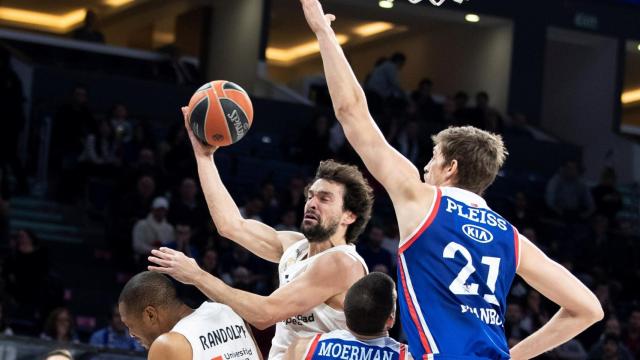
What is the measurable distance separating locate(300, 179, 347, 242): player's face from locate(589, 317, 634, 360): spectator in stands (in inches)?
320

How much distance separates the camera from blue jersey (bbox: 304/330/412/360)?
5.49 m

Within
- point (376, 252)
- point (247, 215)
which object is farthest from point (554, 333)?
point (247, 215)

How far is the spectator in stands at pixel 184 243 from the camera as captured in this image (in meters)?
13.6

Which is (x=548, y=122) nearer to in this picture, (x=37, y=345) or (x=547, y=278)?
(x=37, y=345)

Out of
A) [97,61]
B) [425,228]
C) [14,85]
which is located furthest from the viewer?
[97,61]

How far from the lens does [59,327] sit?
1187 centimetres

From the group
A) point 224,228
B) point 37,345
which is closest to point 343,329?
point 224,228

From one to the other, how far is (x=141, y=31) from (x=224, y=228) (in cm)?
2034

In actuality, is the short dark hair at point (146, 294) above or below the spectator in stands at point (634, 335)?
above

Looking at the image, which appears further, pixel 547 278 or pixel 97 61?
pixel 97 61

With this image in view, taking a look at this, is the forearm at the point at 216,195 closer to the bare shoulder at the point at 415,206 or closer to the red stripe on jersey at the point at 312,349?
the red stripe on jersey at the point at 312,349

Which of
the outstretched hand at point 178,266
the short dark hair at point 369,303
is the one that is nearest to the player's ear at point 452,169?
the short dark hair at point 369,303

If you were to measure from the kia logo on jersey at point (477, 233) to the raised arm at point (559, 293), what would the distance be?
0.23 meters

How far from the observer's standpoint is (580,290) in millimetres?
5148
